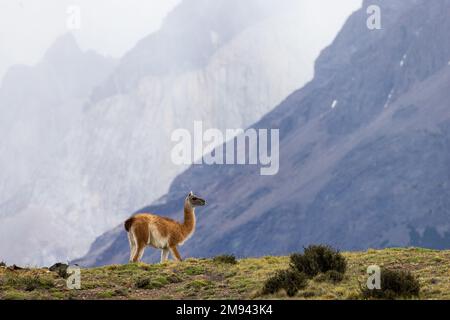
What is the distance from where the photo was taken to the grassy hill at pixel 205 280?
2756 cm

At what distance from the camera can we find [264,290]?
2703cm

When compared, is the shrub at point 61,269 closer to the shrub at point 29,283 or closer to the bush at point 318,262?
the shrub at point 29,283

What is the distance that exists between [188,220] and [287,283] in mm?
11965

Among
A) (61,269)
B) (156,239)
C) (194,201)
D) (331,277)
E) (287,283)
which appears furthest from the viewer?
(194,201)

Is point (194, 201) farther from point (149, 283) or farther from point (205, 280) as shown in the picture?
point (149, 283)

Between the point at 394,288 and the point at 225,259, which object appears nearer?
the point at 394,288

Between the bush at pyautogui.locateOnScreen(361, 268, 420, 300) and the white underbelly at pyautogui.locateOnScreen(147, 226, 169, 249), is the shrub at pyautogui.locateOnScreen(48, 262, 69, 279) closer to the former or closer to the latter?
the white underbelly at pyautogui.locateOnScreen(147, 226, 169, 249)

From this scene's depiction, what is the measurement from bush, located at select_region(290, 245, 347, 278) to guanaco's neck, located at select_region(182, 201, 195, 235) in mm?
8250

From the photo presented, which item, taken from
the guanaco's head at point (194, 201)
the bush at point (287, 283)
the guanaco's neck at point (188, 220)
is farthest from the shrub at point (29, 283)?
the guanaco's head at point (194, 201)

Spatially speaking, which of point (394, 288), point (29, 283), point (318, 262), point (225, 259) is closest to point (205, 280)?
point (318, 262)

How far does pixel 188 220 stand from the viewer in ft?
127
